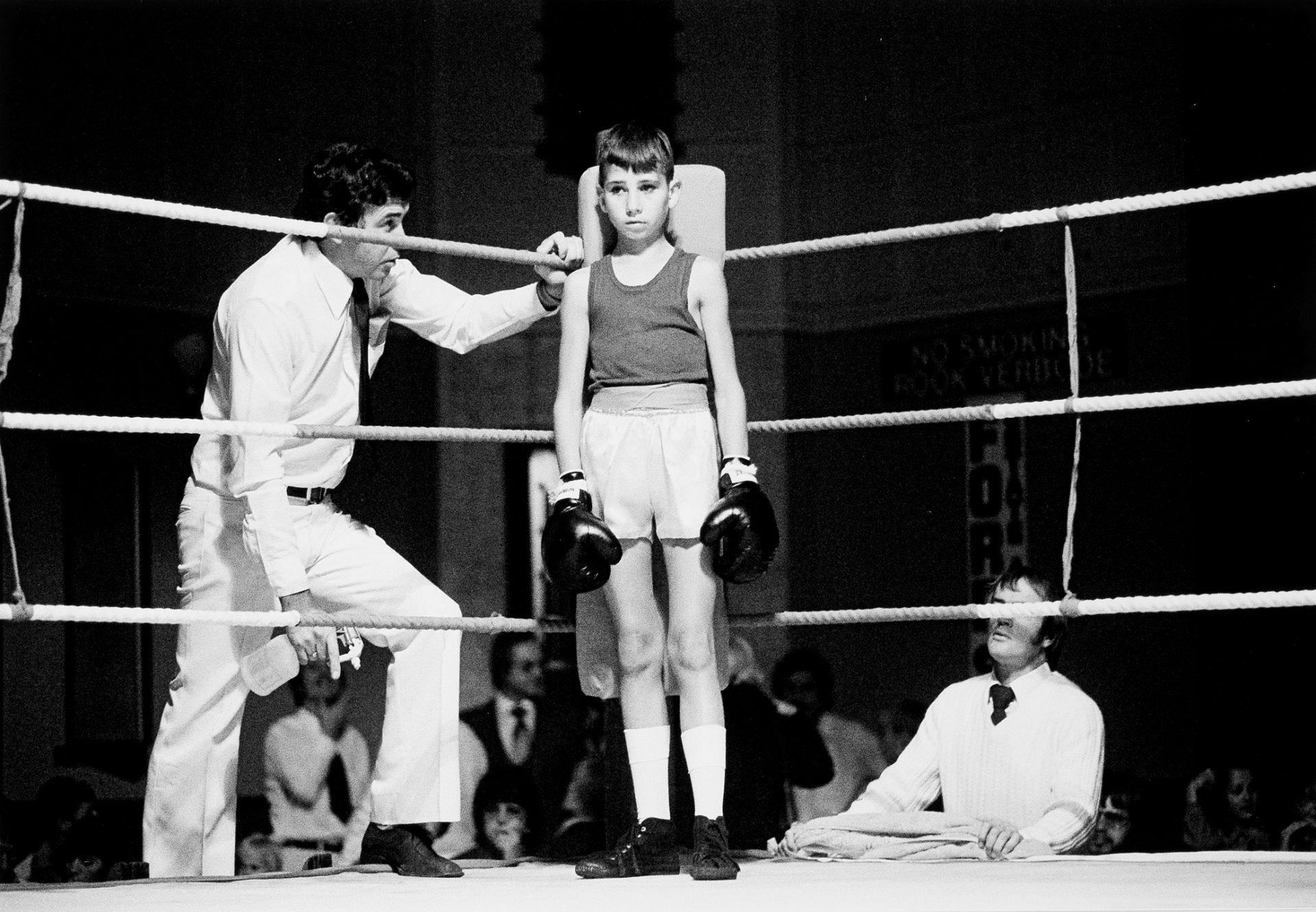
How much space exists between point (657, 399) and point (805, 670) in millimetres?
3321

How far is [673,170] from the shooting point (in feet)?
8.85

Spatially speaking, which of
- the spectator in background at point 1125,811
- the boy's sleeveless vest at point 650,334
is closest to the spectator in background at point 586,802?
the spectator in background at point 1125,811

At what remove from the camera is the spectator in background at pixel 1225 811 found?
16.1 ft

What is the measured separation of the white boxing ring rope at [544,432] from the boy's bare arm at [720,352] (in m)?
0.14

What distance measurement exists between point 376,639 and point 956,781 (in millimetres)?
1142

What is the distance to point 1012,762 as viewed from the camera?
3.12 m

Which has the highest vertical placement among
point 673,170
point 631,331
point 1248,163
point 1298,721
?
point 1248,163

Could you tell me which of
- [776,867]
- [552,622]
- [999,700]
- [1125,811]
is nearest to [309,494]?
[552,622]

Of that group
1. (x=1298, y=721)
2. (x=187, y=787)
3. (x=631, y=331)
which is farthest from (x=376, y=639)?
(x=1298, y=721)

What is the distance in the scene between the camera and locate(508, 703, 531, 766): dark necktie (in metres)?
6.02

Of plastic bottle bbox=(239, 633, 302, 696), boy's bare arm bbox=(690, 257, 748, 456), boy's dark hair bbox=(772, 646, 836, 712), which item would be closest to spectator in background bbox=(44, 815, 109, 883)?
boy's dark hair bbox=(772, 646, 836, 712)

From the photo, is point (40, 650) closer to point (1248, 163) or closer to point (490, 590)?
point (490, 590)

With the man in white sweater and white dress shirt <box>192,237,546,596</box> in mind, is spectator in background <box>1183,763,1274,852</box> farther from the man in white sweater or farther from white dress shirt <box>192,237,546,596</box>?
white dress shirt <box>192,237,546,596</box>

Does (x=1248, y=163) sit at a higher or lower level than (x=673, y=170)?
higher
